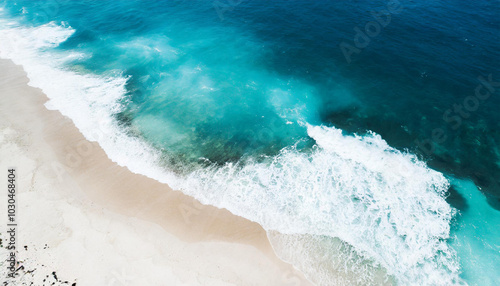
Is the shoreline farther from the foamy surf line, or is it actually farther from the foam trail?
the foam trail

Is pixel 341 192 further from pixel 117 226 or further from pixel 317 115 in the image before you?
pixel 117 226

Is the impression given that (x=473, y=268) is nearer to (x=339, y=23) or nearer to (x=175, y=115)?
(x=175, y=115)

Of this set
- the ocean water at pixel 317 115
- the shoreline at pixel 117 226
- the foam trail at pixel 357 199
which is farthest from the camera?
the ocean water at pixel 317 115

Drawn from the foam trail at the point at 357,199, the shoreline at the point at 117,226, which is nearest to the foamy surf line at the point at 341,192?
the foam trail at the point at 357,199

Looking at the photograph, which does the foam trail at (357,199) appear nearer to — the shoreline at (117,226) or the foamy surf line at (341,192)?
the foamy surf line at (341,192)

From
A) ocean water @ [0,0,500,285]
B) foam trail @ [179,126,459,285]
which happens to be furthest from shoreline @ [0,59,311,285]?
foam trail @ [179,126,459,285]

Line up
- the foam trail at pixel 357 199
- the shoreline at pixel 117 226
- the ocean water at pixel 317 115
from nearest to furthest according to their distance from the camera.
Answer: the shoreline at pixel 117 226
the foam trail at pixel 357 199
the ocean water at pixel 317 115
